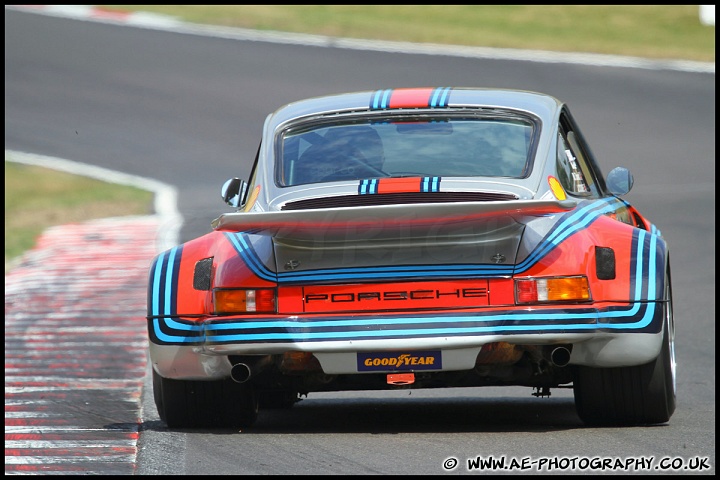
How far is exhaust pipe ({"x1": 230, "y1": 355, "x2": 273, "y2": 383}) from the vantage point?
5953 mm

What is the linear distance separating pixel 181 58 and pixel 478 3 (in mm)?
10861

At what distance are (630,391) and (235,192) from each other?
237cm

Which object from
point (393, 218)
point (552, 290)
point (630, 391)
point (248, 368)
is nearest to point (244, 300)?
point (248, 368)

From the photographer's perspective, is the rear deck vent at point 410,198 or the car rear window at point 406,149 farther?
the car rear window at point 406,149

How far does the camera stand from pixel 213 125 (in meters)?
22.1

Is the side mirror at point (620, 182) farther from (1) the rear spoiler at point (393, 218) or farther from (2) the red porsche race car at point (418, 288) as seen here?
(1) the rear spoiler at point (393, 218)

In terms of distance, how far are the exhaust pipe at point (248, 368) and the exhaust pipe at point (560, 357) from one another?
1246mm

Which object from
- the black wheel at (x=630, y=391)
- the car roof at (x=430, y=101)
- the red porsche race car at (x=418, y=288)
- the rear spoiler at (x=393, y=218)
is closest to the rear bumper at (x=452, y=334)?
the red porsche race car at (x=418, y=288)

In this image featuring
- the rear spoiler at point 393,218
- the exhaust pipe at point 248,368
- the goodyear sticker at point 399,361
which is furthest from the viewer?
the exhaust pipe at point 248,368

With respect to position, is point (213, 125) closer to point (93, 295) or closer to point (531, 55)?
point (531, 55)

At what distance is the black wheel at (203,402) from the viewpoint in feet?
20.8

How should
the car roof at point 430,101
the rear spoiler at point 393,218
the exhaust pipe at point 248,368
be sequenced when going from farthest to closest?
the car roof at point 430,101
the exhaust pipe at point 248,368
the rear spoiler at point 393,218

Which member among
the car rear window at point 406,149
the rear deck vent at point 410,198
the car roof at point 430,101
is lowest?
the rear deck vent at point 410,198

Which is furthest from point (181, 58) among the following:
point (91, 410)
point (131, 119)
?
point (91, 410)
